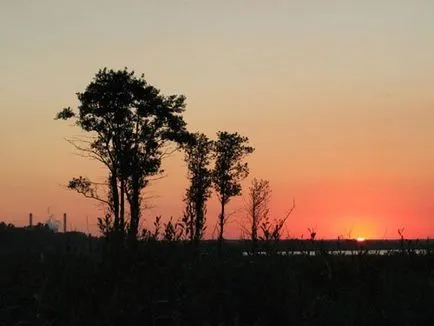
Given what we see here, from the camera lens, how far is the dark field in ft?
24.6

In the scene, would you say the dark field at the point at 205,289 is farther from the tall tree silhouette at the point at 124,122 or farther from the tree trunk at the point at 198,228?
the tall tree silhouette at the point at 124,122

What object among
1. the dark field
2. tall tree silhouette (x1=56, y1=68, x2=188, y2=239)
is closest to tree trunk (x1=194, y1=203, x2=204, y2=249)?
the dark field

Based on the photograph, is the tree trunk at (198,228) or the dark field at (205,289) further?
the tree trunk at (198,228)

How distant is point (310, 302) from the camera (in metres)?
7.76

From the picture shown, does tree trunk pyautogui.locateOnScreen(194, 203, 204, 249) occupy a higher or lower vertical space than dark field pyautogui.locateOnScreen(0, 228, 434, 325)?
higher

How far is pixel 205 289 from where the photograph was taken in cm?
809

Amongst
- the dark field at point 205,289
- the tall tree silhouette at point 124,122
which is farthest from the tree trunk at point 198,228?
the tall tree silhouette at point 124,122

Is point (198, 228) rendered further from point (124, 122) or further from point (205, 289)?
point (124, 122)

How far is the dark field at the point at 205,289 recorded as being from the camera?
7.49 meters

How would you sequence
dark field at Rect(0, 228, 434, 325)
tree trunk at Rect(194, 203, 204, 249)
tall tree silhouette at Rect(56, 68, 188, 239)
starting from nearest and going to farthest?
dark field at Rect(0, 228, 434, 325) < tree trunk at Rect(194, 203, 204, 249) < tall tree silhouette at Rect(56, 68, 188, 239)

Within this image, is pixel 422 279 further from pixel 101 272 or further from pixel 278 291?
pixel 101 272

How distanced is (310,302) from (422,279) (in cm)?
260

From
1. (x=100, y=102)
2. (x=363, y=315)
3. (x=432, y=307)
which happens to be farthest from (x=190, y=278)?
(x=100, y=102)

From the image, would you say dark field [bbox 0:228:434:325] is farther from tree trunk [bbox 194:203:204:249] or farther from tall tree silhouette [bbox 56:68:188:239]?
tall tree silhouette [bbox 56:68:188:239]
